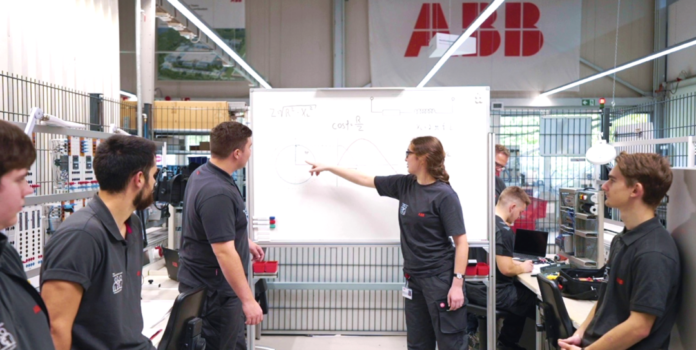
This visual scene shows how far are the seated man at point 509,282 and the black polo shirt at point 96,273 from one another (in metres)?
2.47

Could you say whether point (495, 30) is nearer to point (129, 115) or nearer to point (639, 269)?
point (129, 115)

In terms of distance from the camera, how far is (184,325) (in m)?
2.17

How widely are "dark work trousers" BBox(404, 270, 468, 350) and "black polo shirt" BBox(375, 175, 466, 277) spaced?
0.06 m

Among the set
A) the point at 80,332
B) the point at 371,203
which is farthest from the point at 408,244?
the point at 80,332

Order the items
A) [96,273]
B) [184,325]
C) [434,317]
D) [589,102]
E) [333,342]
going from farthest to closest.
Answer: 1. [589,102]
2. [333,342]
3. [434,317]
4. [184,325]
5. [96,273]

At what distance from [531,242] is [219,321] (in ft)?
8.56

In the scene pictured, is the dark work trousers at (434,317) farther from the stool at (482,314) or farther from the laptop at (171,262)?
the laptop at (171,262)

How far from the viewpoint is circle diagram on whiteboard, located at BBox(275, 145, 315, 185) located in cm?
352

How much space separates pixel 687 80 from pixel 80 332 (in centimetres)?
1017

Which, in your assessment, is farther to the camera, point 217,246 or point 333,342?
point 333,342

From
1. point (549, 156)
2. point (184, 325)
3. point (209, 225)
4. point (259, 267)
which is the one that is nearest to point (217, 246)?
point (209, 225)

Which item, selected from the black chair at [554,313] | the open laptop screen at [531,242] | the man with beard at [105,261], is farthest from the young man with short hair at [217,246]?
the open laptop screen at [531,242]

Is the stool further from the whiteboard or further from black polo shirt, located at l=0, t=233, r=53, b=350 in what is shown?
black polo shirt, located at l=0, t=233, r=53, b=350

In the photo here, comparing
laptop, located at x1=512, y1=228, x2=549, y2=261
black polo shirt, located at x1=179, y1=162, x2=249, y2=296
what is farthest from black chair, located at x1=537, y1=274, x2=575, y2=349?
black polo shirt, located at x1=179, y1=162, x2=249, y2=296
